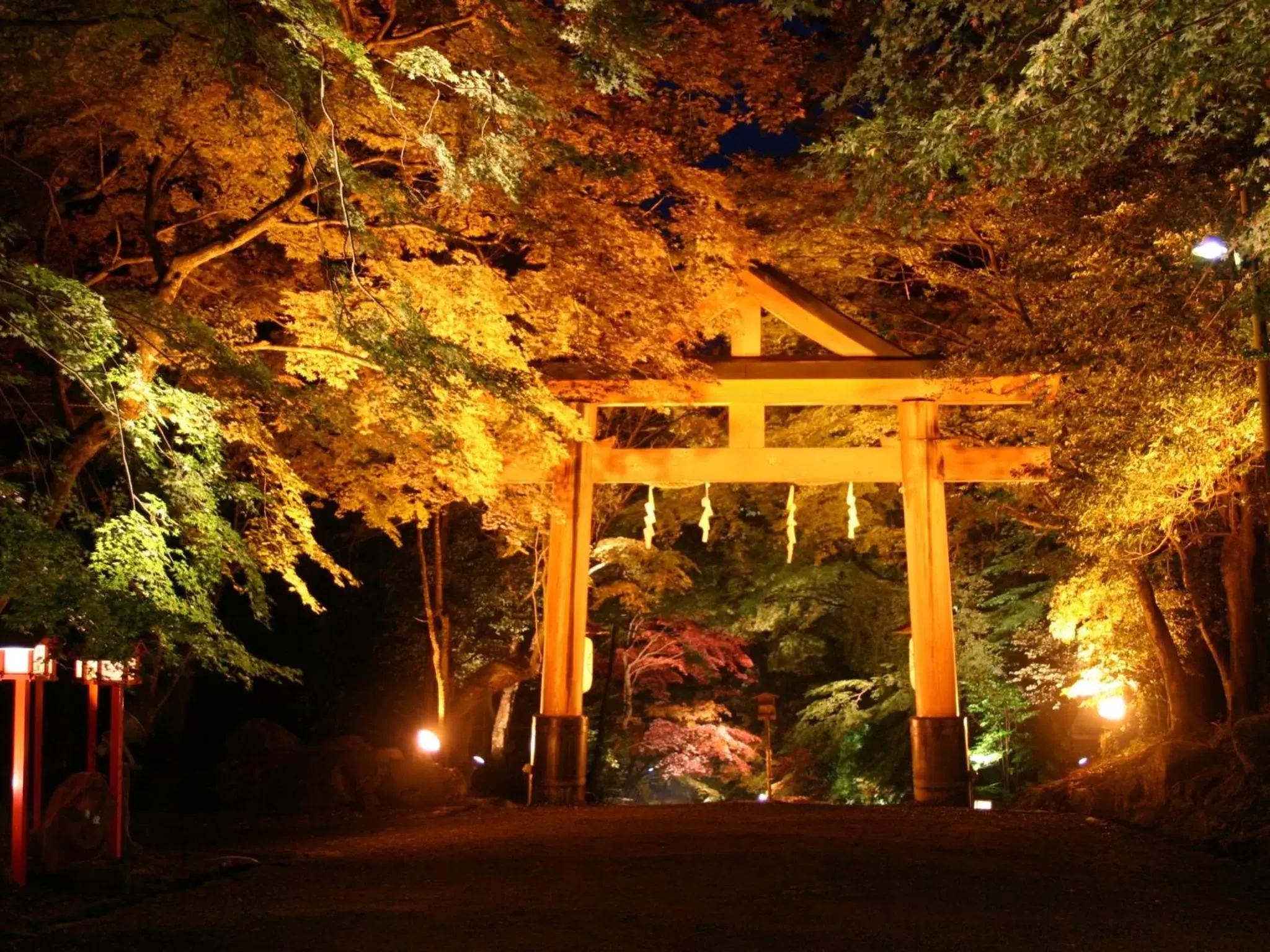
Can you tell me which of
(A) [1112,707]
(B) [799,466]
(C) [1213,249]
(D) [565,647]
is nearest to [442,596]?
(D) [565,647]

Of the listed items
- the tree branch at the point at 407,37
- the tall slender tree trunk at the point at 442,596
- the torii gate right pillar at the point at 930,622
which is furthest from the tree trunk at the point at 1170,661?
the tall slender tree trunk at the point at 442,596

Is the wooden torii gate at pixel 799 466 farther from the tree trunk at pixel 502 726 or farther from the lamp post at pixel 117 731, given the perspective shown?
the tree trunk at pixel 502 726

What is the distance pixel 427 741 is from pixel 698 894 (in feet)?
28.1

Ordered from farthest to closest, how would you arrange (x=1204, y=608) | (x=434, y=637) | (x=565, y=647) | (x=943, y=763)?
1. (x=434, y=637)
2. (x=565, y=647)
3. (x=943, y=763)
4. (x=1204, y=608)

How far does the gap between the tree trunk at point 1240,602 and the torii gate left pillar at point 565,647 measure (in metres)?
6.32

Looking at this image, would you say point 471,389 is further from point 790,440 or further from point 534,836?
point 790,440

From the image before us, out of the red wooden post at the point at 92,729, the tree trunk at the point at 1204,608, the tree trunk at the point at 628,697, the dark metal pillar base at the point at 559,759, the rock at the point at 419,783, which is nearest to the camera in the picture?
the red wooden post at the point at 92,729

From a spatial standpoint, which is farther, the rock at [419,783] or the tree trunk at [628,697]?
the tree trunk at [628,697]

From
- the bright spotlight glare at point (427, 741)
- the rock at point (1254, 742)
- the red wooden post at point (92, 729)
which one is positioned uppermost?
the red wooden post at point (92, 729)

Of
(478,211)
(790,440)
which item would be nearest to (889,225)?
(790,440)

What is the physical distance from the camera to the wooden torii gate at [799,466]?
12383 millimetres

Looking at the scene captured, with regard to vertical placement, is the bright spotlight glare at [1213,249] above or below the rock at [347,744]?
above

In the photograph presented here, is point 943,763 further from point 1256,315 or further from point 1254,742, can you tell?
point 1256,315

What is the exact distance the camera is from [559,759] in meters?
12.5
